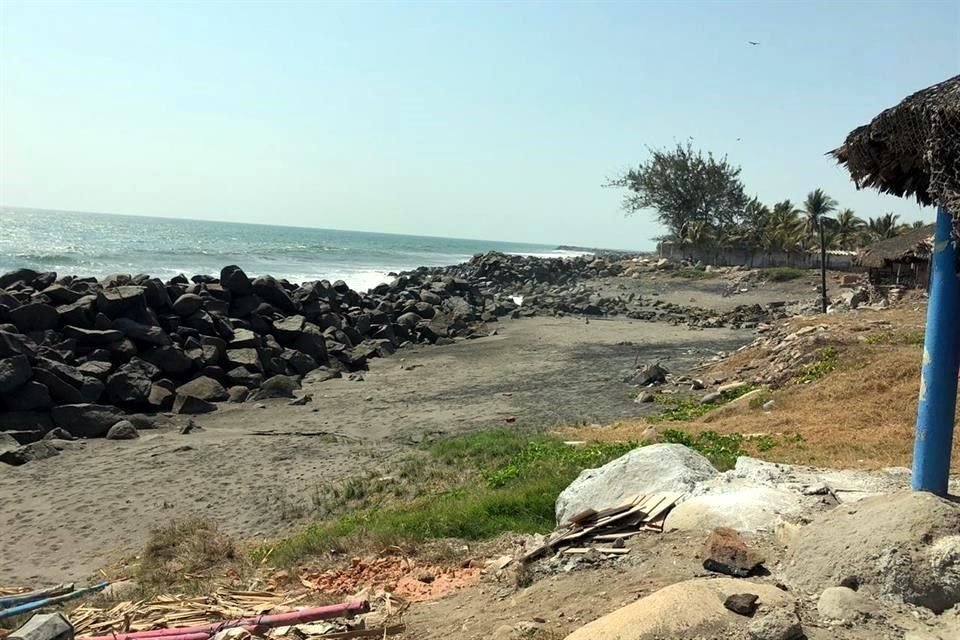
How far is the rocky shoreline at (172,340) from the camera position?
14.6 meters

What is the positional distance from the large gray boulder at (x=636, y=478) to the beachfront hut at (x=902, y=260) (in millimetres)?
19908

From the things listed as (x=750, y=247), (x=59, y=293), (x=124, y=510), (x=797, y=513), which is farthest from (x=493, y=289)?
(x=797, y=513)

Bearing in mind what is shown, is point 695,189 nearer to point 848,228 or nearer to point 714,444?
point 848,228

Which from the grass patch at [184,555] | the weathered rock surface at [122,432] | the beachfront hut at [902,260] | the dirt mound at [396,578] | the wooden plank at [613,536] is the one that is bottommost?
the weathered rock surface at [122,432]

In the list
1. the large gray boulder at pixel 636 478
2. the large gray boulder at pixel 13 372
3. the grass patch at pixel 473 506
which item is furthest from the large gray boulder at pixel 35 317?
the large gray boulder at pixel 636 478

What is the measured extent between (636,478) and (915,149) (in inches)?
143

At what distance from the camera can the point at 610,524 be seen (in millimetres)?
6238

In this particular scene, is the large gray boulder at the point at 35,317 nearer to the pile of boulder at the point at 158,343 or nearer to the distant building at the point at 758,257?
the pile of boulder at the point at 158,343

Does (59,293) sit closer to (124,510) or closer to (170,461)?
(170,461)

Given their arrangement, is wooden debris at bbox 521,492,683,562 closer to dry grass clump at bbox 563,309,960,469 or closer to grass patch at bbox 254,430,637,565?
grass patch at bbox 254,430,637,565

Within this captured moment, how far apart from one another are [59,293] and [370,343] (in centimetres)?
904

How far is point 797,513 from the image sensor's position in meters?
5.71

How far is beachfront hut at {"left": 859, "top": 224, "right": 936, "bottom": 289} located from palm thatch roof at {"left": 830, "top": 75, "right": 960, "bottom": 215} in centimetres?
2015

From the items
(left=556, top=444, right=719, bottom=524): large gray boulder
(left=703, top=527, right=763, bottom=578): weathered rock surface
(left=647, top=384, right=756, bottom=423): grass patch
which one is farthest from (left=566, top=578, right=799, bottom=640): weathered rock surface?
(left=647, top=384, right=756, bottom=423): grass patch
